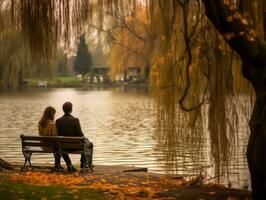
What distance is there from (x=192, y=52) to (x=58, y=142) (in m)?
2.81

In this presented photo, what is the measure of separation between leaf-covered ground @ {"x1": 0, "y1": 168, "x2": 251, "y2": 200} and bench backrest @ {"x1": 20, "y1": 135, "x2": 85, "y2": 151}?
496 mm

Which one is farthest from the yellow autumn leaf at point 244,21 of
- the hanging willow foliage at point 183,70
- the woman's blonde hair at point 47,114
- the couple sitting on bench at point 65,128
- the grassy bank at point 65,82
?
the grassy bank at point 65,82

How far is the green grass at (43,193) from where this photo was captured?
732 cm

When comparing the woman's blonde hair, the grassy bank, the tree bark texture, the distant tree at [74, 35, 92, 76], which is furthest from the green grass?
the distant tree at [74, 35, 92, 76]

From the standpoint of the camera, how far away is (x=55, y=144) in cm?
995

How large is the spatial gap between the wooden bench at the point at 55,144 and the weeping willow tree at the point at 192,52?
1.45 meters

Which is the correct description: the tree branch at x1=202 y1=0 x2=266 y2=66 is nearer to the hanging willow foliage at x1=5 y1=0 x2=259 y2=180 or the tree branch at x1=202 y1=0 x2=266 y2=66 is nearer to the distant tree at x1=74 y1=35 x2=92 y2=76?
the hanging willow foliage at x1=5 y1=0 x2=259 y2=180

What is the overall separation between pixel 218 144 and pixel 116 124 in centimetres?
1783

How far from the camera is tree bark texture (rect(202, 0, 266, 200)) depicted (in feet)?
22.4

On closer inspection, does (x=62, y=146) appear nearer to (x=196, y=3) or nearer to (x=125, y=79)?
(x=196, y=3)

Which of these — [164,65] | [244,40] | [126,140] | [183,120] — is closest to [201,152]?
[183,120]

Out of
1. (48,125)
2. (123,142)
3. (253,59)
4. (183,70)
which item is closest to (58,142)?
(48,125)

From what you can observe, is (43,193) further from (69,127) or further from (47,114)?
(47,114)

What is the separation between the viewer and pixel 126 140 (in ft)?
64.6
